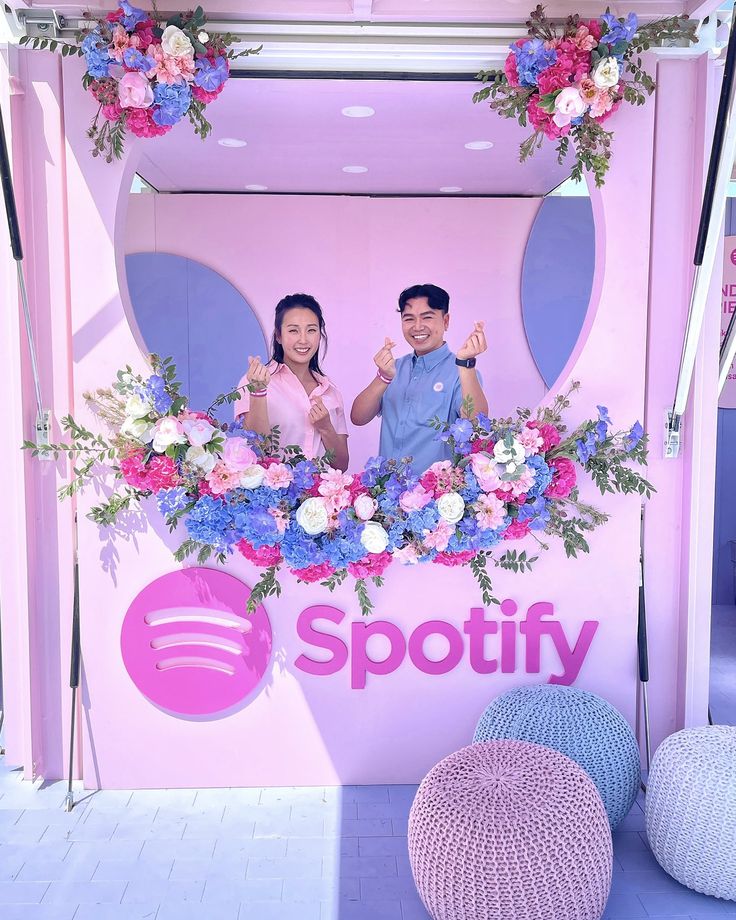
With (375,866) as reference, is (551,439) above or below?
above

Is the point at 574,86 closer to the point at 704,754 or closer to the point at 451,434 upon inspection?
the point at 451,434

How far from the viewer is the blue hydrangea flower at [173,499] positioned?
2664 millimetres

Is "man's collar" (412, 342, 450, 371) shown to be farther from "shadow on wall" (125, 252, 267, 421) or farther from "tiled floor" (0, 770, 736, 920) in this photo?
"tiled floor" (0, 770, 736, 920)

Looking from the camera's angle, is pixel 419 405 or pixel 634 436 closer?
pixel 634 436

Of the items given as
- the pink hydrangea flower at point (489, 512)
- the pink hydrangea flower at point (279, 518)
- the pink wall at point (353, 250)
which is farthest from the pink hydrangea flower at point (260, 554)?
the pink wall at point (353, 250)

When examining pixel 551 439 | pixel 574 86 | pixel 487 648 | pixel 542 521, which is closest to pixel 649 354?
pixel 551 439

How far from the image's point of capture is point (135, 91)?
8.34 feet

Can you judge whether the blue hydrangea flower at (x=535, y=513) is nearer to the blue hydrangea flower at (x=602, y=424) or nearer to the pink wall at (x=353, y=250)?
the blue hydrangea flower at (x=602, y=424)

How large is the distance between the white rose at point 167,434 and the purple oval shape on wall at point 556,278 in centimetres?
353

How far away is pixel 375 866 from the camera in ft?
8.29

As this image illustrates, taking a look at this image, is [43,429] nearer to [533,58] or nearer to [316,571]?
[316,571]

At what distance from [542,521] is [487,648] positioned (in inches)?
22.9

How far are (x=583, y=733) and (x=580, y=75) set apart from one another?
2.10m

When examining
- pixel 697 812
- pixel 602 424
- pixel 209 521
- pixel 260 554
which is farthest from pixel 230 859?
pixel 602 424
